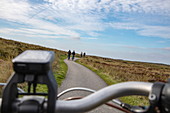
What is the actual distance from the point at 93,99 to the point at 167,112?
0.39m

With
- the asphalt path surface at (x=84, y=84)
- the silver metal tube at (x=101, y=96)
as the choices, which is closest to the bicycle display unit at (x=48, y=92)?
the silver metal tube at (x=101, y=96)

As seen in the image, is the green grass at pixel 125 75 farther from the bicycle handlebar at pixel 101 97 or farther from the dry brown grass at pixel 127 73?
the bicycle handlebar at pixel 101 97

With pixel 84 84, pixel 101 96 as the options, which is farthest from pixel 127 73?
pixel 101 96

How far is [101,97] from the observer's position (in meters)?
1.01

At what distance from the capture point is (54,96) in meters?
0.99

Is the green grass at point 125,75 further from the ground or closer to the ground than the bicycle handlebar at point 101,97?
closer to the ground

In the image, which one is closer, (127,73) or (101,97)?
(101,97)

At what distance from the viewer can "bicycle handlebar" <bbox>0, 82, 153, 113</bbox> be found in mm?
973

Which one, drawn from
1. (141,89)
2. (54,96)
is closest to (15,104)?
(54,96)

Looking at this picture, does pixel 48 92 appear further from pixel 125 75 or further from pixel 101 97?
pixel 125 75

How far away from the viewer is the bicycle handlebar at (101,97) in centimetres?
97

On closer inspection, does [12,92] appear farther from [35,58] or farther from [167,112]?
[167,112]

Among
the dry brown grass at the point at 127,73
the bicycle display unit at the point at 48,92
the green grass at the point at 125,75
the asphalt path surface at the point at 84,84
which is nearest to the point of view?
the bicycle display unit at the point at 48,92

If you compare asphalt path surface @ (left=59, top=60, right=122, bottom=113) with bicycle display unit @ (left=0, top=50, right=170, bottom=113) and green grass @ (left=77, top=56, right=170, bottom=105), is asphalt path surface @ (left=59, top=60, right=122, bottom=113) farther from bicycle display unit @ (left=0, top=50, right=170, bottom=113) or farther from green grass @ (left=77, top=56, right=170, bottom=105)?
bicycle display unit @ (left=0, top=50, right=170, bottom=113)
